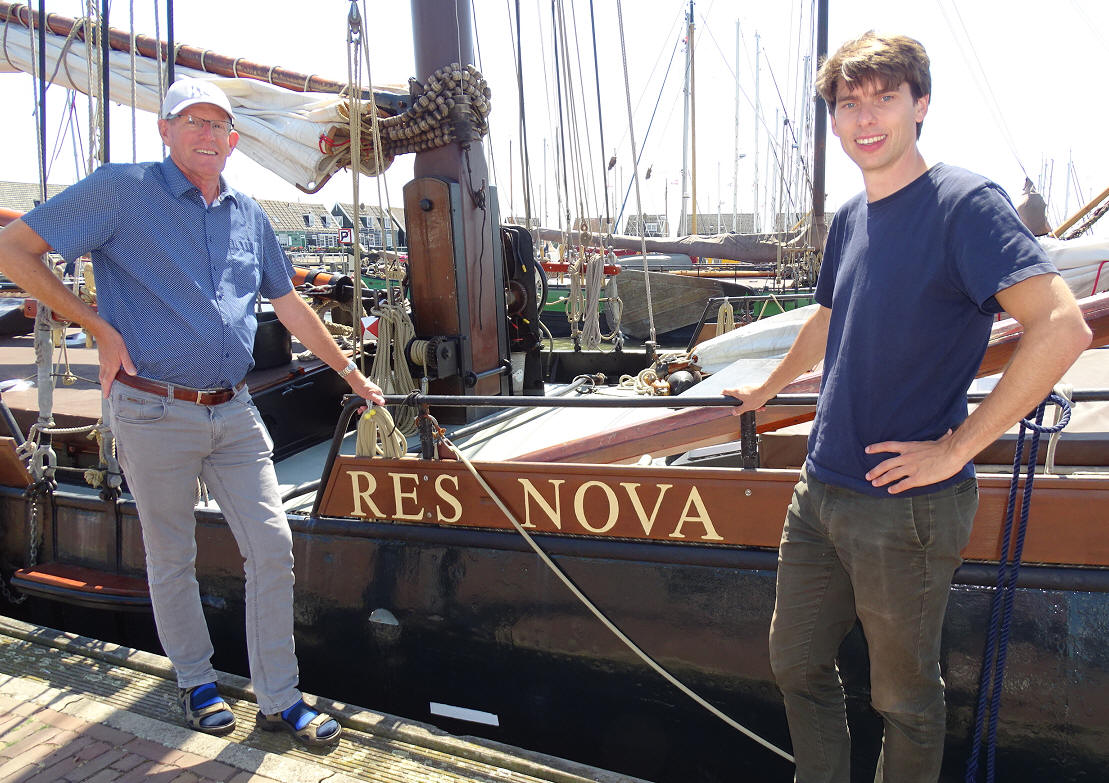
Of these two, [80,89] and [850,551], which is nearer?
[850,551]

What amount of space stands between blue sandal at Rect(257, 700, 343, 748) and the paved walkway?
0.10ft

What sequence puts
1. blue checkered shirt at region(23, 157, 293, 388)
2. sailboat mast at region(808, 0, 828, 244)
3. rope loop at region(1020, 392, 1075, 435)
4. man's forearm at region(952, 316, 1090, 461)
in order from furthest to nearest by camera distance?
sailboat mast at region(808, 0, 828, 244) < blue checkered shirt at region(23, 157, 293, 388) < rope loop at region(1020, 392, 1075, 435) < man's forearm at region(952, 316, 1090, 461)

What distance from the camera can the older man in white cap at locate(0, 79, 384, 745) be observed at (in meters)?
2.35

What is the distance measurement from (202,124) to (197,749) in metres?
1.99

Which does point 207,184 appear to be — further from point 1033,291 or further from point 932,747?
point 932,747

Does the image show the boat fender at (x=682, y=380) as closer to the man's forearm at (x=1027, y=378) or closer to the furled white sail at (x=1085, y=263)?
the furled white sail at (x=1085, y=263)

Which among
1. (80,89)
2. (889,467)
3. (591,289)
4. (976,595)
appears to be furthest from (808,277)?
(889,467)

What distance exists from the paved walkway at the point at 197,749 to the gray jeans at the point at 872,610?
2.55 ft

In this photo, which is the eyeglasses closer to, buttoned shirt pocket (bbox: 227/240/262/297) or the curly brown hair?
buttoned shirt pocket (bbox: 227/240/262/297)

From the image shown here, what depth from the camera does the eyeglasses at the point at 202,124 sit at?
2.40 meters

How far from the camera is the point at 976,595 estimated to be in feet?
8.38

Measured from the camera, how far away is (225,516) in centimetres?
265

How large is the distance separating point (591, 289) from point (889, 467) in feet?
18.2

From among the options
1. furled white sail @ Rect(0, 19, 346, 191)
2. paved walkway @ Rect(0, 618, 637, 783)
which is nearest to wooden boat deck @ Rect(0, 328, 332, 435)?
furled white sail @ Rect(0, 19, 346, 191)
